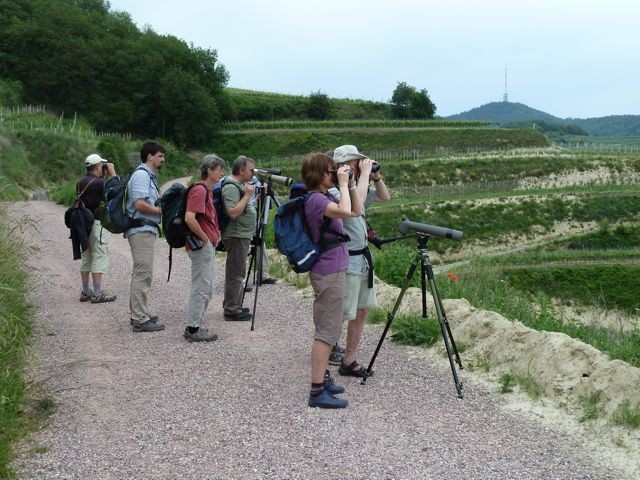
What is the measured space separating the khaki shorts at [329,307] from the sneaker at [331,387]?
48 cm

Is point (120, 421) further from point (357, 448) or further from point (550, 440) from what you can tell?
point (550, 440)

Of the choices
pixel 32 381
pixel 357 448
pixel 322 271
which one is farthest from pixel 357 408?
pixel 32 381

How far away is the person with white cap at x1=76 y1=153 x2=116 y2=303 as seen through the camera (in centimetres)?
994

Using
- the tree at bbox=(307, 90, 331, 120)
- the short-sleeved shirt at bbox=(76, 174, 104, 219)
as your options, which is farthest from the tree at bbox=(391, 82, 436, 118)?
the short-sleeved shirt at bbox=(76, 174, 104, 219)

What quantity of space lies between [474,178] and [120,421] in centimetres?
6046

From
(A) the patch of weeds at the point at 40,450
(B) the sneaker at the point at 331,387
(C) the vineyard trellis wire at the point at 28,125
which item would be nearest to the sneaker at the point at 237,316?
(B) the sneaker at the point at 331,387

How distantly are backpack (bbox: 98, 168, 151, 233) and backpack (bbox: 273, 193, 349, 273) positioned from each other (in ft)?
9.67

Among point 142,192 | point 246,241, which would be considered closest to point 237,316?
point 246,241

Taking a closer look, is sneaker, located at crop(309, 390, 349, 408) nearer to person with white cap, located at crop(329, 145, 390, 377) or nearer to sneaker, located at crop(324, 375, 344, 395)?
sneaker, located at crop(324, 375, 344, 395)

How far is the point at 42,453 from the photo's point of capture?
4.95 metres

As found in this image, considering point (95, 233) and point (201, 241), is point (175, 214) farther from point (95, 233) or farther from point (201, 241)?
point (95, 233)

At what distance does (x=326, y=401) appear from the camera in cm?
580

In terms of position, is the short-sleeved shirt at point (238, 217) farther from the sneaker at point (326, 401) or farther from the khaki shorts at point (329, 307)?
the sneaker at point (326, 401)

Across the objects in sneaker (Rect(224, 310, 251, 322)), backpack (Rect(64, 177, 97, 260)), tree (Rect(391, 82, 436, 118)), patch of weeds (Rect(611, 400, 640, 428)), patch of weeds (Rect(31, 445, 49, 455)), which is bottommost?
sneaker (Rect(224, 310, 251, 322))
